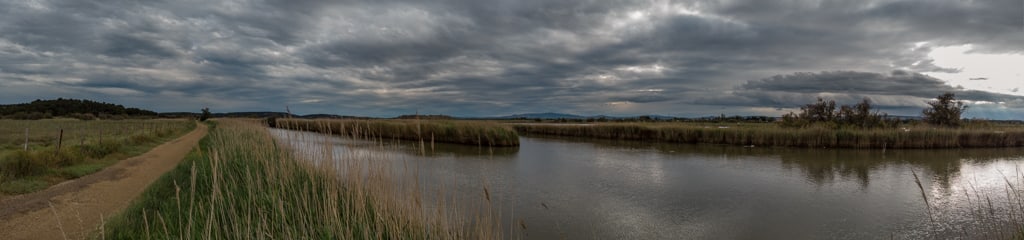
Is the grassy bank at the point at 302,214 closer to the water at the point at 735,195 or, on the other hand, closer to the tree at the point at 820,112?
the water at the point at 735,195

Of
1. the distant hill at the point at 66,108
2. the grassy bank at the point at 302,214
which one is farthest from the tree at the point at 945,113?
the distant hill at the point at 66,108

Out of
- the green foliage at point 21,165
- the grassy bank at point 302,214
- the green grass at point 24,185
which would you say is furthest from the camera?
the green foliage at point 21,165

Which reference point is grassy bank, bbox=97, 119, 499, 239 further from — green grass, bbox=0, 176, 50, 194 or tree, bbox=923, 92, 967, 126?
tree, bbox=923, 92, 967, 126

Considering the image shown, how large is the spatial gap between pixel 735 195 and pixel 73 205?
9756mm

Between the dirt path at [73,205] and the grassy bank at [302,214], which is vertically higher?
the grassy bank at [302,214]

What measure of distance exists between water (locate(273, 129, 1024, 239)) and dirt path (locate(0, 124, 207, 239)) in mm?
2804

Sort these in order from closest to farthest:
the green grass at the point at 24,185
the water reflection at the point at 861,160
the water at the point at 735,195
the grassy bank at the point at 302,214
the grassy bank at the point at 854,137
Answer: the grassy bank at the point at 302,214
the water at the point at 735,195
the green grass at the point at 24,185
the water reflection at the point at 861,160
the grassy bank at the point at 854,137

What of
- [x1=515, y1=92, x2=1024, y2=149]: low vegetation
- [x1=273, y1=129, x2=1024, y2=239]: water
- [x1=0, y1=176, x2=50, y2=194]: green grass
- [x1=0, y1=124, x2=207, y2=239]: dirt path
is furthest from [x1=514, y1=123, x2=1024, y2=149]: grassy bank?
[x1=0, y1=176, x2=50, y2=194]: green grass

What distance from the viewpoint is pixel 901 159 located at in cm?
1434

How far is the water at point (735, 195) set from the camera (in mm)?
5879

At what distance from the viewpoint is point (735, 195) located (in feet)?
27.2

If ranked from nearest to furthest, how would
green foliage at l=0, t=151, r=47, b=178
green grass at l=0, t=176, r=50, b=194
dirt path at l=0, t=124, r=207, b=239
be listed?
1. dirt path at l=0, t=124, r=207, b=239
2. green grass at l=0, t=176, r=50, b=194
3. green foliage at l=0, t=151, r=47, b=178

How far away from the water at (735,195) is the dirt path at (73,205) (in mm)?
2804

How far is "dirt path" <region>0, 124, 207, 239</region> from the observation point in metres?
4.78
